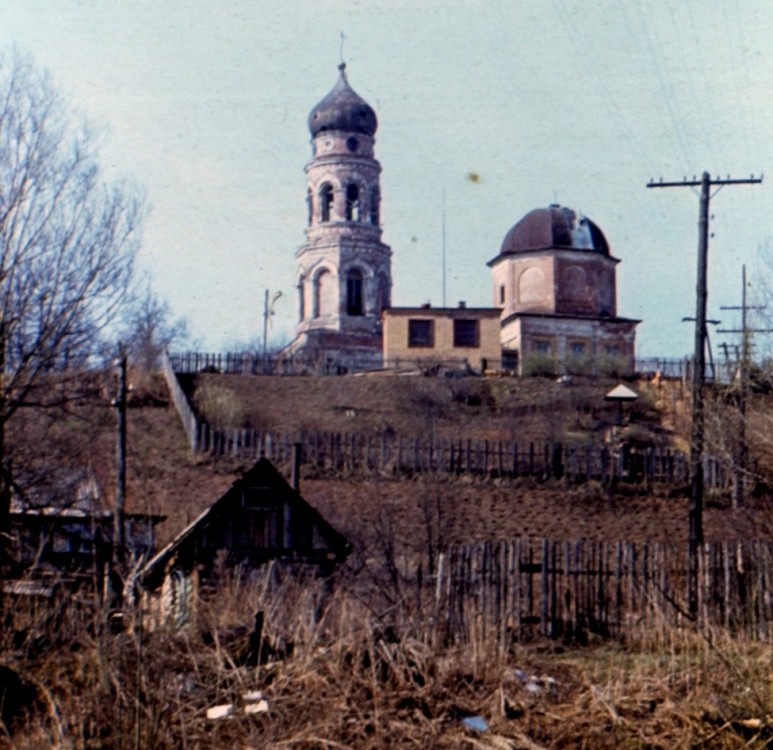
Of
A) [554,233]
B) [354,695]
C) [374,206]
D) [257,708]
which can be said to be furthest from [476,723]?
[374,206]

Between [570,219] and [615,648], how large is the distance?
132 feet

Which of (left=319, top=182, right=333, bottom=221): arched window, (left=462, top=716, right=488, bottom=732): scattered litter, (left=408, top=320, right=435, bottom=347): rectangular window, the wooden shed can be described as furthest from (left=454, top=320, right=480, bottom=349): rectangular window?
(left=462, top=716, right=488, bottom=732): scattered litter

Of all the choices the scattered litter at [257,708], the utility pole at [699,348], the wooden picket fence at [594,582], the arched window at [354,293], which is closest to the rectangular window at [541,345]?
the arched window at [354,293]

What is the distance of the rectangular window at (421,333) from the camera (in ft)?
149

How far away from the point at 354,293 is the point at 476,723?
47174 millimetres

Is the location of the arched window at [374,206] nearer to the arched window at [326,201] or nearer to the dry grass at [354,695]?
the arched window at [326,201]

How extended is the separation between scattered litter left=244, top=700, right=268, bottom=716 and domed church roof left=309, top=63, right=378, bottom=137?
1935 inches

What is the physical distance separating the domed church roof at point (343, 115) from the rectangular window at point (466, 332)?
560 inches

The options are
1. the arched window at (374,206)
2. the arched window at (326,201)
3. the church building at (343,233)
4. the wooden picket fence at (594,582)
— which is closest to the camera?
the wooden picket fence at (594,582)

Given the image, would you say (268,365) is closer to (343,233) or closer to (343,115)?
(343,233)

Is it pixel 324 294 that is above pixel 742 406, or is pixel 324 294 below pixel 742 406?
above

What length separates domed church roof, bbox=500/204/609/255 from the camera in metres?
51.2

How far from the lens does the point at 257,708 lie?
731cm

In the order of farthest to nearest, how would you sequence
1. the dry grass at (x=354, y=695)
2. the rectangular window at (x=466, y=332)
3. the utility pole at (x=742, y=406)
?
the rectangular window at (x=466, y=332) < the utility pole at (x=742, y=406) < the dry grass at (x=354, y=695)
